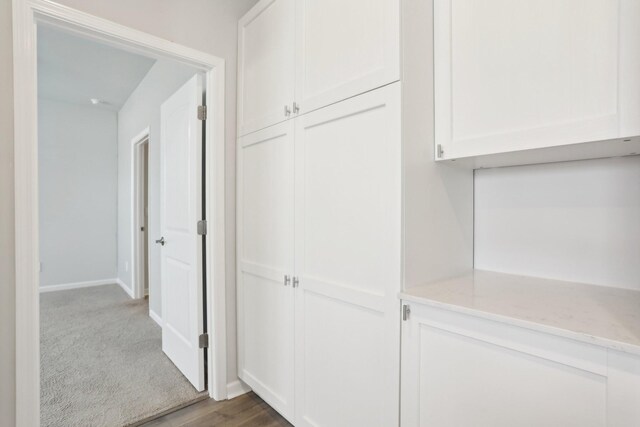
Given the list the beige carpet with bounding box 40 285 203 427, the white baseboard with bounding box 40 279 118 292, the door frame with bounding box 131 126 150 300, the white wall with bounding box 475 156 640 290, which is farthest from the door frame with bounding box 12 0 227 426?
the white baseboard with bounding box 40 279 118 292

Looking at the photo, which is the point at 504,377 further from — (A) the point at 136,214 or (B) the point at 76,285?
(B) the point at 76,285

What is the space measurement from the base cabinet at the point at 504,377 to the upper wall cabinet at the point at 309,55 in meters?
0.90

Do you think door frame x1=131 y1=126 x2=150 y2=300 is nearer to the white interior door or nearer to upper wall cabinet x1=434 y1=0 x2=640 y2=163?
the white interior door

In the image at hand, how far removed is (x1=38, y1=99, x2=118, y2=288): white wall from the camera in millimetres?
4488

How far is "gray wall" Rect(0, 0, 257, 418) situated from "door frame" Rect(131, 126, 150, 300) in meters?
2.69

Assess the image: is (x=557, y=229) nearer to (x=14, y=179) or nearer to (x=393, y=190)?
(x=393, y=190)

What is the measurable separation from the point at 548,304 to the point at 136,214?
448 cm

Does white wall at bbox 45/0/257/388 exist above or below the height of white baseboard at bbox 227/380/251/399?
above

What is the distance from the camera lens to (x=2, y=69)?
133cm

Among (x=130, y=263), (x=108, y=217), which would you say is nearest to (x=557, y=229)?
(x=130, y=263)

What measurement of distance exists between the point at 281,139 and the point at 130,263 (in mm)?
3759

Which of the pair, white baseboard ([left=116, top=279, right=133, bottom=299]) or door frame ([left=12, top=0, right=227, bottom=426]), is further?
white baseboard ([left=116, top=279, right=133, bottom=299])

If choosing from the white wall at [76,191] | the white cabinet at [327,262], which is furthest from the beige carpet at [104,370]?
the white wall at [76,191]

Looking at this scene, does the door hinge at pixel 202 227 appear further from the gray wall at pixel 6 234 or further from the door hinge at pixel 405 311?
the door hinge at pixel 405 311
